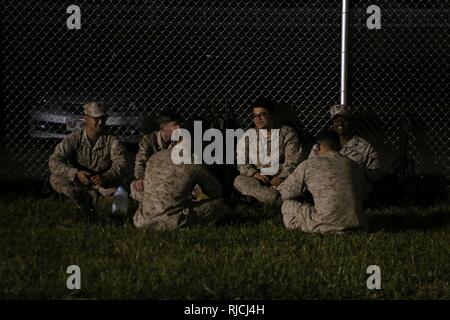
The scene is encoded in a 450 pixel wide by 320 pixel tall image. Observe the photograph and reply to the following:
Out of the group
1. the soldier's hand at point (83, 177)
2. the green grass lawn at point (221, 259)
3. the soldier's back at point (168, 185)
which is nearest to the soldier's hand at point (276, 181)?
the green grass lawn at point (221, 259)

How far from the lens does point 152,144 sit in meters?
9.39

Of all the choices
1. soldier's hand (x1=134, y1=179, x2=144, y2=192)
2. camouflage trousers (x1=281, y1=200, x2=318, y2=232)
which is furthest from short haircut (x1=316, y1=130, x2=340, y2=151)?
soldier's hand (x1=134, y1=179, x2=144, y2=192)

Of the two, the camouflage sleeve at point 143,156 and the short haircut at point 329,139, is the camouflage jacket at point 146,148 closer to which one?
the camouflage sleeve at point 143,156

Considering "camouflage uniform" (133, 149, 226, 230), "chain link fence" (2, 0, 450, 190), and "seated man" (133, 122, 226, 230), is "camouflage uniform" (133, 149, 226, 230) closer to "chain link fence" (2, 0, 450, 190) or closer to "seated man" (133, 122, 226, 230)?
"seated man" (133, 122, 226, 230)

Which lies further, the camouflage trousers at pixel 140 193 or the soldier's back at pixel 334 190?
the camouflage trousers at pixel 140 193

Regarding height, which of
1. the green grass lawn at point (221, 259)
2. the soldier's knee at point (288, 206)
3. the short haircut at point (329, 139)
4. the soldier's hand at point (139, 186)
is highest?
the short haircut at point (329, 139)

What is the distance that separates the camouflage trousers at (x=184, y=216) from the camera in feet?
25.7

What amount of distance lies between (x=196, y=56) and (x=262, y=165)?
3708 millimetres

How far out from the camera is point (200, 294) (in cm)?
591

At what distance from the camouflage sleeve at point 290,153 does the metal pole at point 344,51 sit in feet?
2.36

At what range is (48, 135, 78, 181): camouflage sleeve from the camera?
8.85 metres

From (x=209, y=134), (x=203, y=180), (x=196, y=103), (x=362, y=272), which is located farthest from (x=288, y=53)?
(x=362, y=272)

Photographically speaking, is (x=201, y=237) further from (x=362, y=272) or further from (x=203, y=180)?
(x=362, y=272)

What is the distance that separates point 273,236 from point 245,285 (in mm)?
1655
